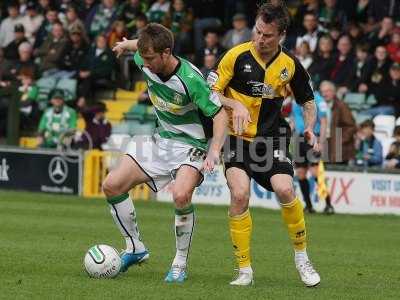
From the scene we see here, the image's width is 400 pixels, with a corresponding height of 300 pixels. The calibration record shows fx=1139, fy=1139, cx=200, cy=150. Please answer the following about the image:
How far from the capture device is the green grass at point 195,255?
859 cm

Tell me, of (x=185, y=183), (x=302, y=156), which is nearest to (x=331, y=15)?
(x=302, y=156)

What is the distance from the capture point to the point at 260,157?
9.28m

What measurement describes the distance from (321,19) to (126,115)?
4.29 meters

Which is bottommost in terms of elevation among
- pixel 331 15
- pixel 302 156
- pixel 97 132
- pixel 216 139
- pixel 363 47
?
pixel 302 156

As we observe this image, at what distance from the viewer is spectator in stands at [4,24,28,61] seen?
24.8 meters

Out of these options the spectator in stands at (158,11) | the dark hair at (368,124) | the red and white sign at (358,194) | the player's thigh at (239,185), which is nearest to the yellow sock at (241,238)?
the player's thigh at (239,185)

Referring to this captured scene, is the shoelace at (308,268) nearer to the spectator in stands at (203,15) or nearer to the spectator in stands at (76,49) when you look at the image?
the spectator in stands at (203,15)

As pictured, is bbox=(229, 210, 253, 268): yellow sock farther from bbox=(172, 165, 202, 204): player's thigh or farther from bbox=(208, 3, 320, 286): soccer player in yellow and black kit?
bbox=(172, 165, 202, 204): player's thigh

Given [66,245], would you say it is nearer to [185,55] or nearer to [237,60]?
[237,60]

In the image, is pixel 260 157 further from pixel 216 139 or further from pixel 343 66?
pixel 343 66

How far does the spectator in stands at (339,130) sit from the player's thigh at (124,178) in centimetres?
969

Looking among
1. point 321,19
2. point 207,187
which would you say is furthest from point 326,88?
point 321,19

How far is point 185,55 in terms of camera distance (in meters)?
23.4

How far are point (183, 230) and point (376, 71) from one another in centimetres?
1153
